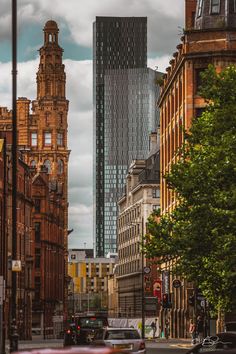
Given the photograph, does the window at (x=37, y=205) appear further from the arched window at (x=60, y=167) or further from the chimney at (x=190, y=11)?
the chimney at (x=190, y=11)

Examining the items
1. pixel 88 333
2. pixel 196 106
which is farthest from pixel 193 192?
pixel 196 106

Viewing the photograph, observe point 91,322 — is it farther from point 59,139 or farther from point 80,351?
point 59,139

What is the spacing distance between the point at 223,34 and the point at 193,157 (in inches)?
1426

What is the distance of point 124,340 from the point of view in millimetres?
37750

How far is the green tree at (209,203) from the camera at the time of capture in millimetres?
43594

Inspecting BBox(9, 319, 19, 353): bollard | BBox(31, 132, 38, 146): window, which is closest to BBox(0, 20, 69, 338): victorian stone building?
BBox(31, 132, 38, 146): window

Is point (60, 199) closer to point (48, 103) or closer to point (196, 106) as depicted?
point (48, 103)

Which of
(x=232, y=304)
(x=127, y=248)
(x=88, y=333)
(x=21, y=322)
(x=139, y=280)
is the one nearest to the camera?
(x=232, y=304)

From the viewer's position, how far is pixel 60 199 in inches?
6319

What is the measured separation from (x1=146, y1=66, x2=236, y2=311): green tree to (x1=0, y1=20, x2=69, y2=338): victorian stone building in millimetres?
51528

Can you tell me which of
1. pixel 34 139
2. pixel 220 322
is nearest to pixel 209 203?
pixel 220 322

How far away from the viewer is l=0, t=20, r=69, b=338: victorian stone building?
11123cm

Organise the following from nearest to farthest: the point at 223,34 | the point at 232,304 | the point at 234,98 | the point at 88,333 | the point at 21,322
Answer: the point at 234,98 < the point at 232,304 < the point at 88,333 < the point at 223,34 < the point at 21,322

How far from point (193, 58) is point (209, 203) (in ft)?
131
